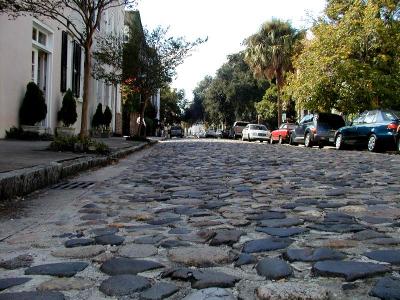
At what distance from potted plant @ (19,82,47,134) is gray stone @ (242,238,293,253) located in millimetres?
12755

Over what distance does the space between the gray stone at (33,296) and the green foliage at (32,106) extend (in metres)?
13.3

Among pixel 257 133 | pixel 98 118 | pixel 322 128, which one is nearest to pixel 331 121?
pixel 322 128

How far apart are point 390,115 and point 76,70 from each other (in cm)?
1274

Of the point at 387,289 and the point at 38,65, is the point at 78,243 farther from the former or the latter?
the point at 38,65

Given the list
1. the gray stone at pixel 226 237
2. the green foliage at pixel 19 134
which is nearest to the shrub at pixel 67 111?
the green foliage at pixel 19 134

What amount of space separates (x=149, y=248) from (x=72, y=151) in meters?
8.06

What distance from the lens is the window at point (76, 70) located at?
20.2 m

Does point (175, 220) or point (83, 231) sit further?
point (175, 220)

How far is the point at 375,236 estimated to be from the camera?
3846mm

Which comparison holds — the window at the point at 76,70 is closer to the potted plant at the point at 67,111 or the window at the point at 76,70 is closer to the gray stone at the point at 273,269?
the potted plant at the point at 67,111

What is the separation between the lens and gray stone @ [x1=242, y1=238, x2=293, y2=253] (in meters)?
3.49

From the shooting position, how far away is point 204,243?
3.72 meters

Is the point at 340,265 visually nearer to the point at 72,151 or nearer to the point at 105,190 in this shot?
the point at 105,190

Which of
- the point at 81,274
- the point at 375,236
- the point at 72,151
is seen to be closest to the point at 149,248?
the point at 81,274
